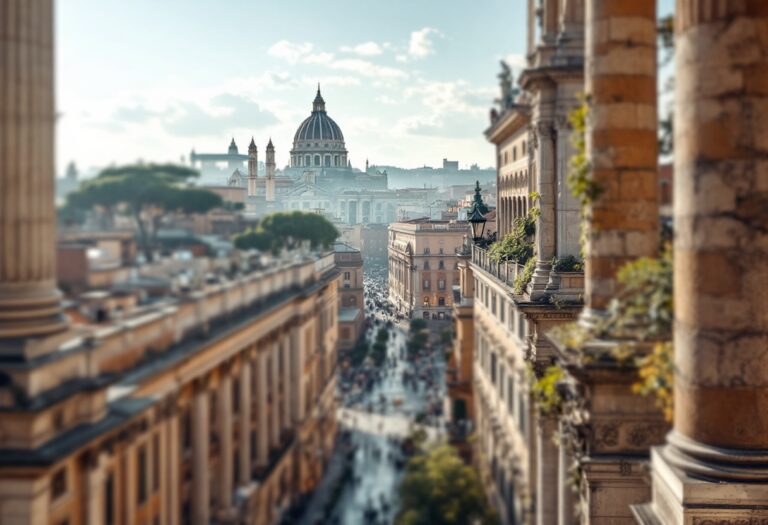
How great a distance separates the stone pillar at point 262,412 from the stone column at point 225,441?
46 centimetres

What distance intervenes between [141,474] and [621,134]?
8.98 meters

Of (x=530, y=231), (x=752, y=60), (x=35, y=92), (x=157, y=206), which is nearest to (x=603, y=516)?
(x=752, y=60)

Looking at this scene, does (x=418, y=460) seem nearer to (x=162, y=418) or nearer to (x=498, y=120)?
(x=162, y=418)

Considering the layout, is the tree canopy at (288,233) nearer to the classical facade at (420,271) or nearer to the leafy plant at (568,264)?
the classical facade at (420,271)

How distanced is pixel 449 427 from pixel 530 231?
20184mm

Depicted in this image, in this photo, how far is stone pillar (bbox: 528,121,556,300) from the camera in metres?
26.6

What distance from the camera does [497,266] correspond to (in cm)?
3534

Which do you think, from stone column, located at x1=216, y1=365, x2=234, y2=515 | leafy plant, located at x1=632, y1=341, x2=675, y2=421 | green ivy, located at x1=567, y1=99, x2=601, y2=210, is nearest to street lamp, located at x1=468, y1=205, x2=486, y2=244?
green ivy, located at x1=567, y1=99, x2=601, y2=210

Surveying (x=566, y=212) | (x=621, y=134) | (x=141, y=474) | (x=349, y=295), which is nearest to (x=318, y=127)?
(x=349, y=295)

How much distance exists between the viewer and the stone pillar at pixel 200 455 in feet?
35.2

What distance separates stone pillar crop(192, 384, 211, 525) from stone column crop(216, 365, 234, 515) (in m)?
0.25

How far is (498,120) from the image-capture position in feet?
123

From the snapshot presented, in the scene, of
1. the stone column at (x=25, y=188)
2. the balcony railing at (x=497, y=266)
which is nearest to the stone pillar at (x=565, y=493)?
the stone column at (x=25, y=188)

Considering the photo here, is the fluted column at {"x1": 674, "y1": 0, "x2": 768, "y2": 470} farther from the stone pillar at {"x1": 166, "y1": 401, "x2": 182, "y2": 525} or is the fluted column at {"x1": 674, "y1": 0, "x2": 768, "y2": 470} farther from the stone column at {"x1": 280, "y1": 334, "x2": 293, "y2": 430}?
the stone pillar at {"x1": 166, "y1": 401, "x2": 182, "y2": 525}
